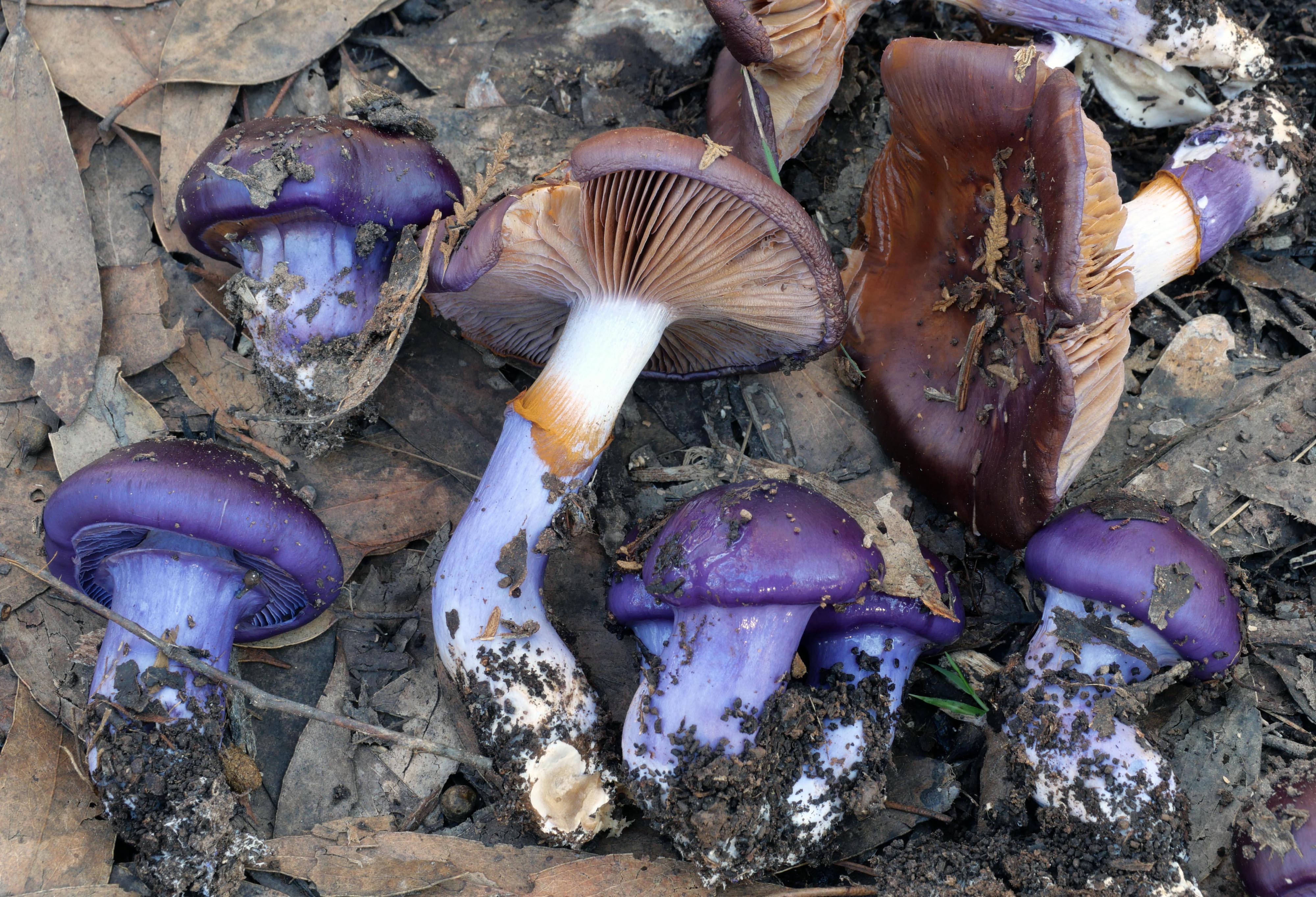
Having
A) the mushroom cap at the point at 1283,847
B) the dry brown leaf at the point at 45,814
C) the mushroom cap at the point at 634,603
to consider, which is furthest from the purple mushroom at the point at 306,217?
the mushroom cap at the point at 1283,847

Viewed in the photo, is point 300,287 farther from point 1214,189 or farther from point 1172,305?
point 1172,305

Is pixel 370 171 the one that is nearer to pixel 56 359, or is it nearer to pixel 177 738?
pixel 56 359

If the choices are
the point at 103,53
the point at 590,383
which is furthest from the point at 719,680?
the point at 103,53

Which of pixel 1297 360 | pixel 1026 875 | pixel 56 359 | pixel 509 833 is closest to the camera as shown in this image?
pixel 1026 875

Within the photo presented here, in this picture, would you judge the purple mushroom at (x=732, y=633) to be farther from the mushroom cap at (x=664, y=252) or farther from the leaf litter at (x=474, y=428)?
the mushroom cap at (x=664, y=252)

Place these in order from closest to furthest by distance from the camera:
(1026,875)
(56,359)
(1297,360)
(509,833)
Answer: (1026,875) → (509,833) → (56,359) → (1297,360)

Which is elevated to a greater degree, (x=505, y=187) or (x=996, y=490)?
(x=505, y=187)

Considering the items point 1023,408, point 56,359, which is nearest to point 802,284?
point 1023,408
